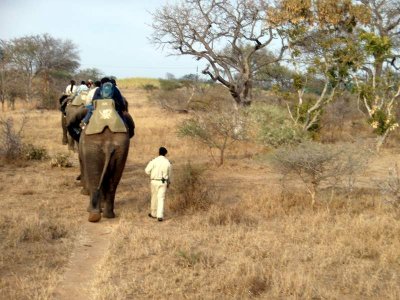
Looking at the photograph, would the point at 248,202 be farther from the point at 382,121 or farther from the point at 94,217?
the point at 382,121

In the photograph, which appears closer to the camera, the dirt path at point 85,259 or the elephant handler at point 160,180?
the dirt path at point 85,259

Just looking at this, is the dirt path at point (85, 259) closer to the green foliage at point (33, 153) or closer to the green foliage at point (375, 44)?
the green foliage at point (33, 153)

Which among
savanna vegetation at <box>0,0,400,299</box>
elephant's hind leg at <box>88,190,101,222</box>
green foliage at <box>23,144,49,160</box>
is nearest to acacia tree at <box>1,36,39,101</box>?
savanna vegetation at <box>0,0,400,299</box>

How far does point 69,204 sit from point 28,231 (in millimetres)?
2044

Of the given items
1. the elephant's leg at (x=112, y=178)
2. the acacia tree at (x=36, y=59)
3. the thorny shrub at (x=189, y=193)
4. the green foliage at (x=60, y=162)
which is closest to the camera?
the elephant's leg at (x=112, y=178)

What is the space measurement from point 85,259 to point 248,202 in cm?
364

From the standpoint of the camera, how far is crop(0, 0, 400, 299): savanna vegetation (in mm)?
5373

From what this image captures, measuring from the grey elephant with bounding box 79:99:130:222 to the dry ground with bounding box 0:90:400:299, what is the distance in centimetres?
48

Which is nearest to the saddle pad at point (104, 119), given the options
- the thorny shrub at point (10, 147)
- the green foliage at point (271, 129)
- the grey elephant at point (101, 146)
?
the grey elephant at point (101, 146)

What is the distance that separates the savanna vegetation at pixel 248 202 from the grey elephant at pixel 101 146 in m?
0.49

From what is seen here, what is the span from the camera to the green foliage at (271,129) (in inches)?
571

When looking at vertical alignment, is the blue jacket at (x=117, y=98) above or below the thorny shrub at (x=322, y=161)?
above

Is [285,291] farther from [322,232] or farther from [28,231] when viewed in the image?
[28,231]

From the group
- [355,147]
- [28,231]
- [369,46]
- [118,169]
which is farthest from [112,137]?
[369,46]
